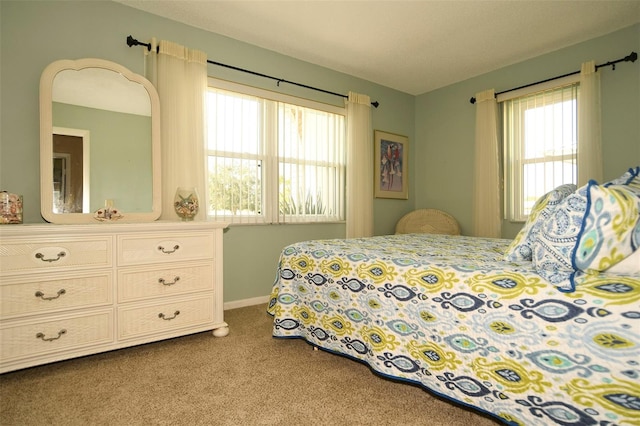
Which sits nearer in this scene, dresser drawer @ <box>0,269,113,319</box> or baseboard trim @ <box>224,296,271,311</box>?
dresser drawer @ <box>0,269,113,319</box>

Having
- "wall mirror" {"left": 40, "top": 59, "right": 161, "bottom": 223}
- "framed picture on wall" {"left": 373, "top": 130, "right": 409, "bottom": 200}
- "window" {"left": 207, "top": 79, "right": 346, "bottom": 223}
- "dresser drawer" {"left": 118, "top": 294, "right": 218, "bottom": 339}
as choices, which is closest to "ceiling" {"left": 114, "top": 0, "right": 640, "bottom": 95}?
"window" {"left": 207, "top": 79, "right": 346, "bottom": 223}

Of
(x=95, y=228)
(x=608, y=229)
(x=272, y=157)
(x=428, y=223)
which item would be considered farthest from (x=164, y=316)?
(x=428, y=223)

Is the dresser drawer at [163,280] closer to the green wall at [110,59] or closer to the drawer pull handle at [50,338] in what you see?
the drawer pull handle at [50,338]

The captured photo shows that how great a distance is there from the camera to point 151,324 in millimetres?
2129

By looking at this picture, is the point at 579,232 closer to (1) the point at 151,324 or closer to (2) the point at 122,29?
(1) the point at 151,324

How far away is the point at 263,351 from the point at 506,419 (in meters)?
1.40

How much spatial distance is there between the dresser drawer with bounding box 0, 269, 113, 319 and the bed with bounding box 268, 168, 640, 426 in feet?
4.77

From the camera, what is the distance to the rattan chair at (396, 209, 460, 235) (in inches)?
164

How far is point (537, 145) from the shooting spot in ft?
11.6

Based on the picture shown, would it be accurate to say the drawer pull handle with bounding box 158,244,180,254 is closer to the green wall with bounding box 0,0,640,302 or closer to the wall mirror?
the wall mirror

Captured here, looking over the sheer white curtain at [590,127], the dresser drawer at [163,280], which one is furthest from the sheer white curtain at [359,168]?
the sheer white curtain at [590,127]

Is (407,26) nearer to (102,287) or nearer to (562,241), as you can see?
(562,241)

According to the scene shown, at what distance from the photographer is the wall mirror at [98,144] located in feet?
7.45

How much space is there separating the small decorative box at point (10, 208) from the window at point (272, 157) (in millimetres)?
1332
